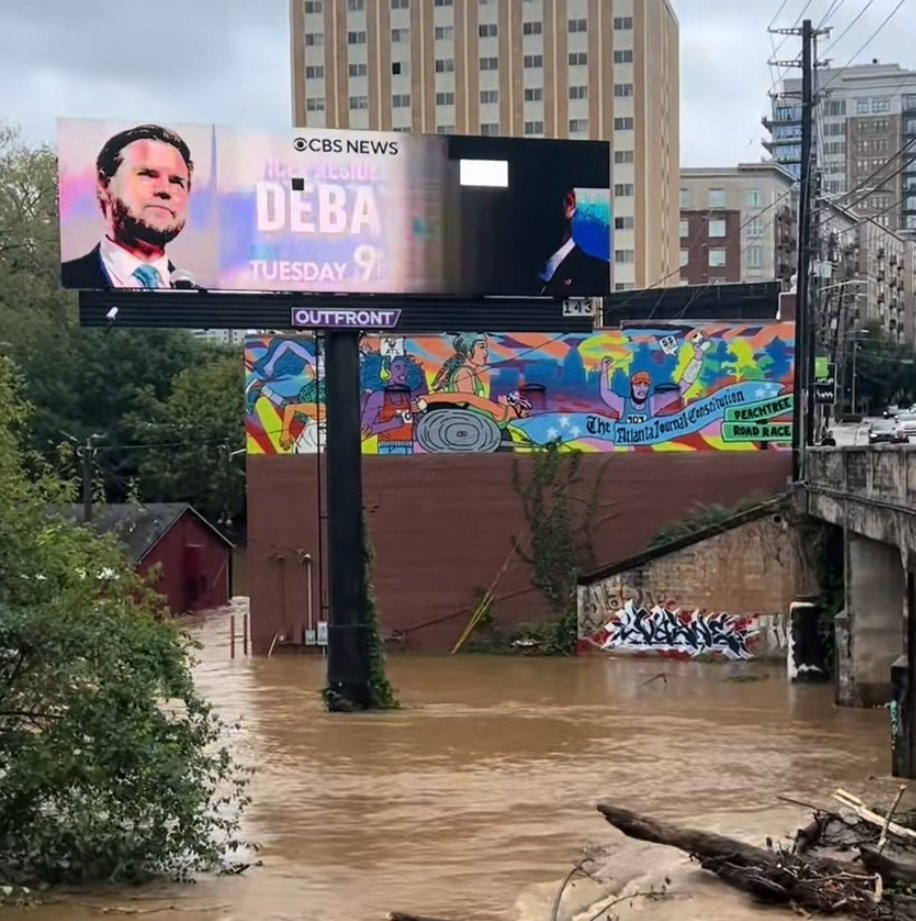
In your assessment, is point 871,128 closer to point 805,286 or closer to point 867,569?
point 805,286

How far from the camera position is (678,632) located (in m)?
36.7

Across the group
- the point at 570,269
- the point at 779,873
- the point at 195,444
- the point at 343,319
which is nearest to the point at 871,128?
the point at 195,444

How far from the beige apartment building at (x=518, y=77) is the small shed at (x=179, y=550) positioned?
54939mm

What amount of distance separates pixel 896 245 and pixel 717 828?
126315 millimetres

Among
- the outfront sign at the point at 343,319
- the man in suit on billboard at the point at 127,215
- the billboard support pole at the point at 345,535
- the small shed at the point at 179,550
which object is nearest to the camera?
the man in suit on billboard at the point at 127,215

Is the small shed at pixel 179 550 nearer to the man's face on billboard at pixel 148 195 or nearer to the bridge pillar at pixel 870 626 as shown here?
the man's face on billboard at pixel 148 195

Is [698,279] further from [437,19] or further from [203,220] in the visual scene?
[203,220]

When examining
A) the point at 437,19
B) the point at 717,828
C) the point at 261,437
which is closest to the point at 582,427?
the point at 261,437

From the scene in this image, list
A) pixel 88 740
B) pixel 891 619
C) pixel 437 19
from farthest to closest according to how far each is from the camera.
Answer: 1. pixel 437 19
2. pixel 891 619
3. pixel 88 740

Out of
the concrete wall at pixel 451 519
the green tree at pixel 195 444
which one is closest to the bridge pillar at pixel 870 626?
the concrete wall at pixel 451 519

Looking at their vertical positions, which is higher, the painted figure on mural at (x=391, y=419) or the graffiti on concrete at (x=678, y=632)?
the painted figure on mural at (x=391, y=419)

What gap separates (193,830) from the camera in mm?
14562

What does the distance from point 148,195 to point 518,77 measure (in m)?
83.6

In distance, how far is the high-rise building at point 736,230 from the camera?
114 metres
